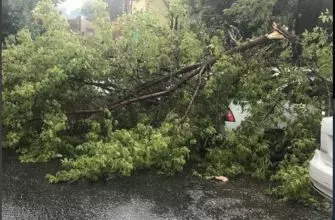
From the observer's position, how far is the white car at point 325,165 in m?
3.70

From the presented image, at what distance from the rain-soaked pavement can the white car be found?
744 millimetres

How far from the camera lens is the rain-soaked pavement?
4418mm

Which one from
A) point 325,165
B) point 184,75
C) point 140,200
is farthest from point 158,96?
point 325,165

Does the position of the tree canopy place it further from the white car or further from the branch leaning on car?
the white car

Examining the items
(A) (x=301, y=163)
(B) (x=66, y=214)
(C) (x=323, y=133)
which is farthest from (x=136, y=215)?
(A) (x=301, y=163)

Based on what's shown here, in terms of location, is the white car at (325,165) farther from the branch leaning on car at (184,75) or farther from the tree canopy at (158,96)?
the branch leaning on car at (184,75)

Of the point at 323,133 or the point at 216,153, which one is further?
the point at 216,153

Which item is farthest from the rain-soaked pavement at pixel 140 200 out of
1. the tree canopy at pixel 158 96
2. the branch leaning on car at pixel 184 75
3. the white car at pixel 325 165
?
the branch leaning on car at pixel 184 75

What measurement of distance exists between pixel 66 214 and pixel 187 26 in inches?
166

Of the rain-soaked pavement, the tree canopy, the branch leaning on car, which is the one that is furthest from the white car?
the branch leaning on car

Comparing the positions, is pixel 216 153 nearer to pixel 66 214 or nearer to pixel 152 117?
pixel 152 117

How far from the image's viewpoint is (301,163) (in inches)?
225

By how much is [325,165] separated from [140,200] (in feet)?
6.75

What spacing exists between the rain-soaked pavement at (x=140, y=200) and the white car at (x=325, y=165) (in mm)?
744
